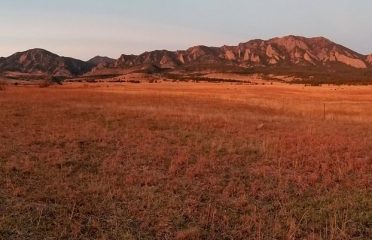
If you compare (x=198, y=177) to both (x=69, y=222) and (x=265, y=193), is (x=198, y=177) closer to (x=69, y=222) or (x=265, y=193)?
(x=265, y=193)

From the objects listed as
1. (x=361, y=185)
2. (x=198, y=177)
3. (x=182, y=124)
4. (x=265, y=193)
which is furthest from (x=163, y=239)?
(x=182, y=124)

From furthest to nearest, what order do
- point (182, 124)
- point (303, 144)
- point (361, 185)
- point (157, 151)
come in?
point (182, 124)
point (303, 144)
point (157, 151)
point (361, 185)

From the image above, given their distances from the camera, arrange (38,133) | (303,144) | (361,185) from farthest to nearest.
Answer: (38,133)
(303,144)
(361,185)

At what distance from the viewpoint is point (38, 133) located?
21.6m

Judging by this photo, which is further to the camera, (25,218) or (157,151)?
(157,151)

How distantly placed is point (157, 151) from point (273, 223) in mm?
8281

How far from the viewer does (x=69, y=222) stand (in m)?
9.08

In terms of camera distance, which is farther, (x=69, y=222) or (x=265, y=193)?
(x=265, y=193)

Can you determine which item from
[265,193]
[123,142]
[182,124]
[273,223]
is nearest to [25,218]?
[273,223]

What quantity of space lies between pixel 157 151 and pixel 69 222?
8.18m

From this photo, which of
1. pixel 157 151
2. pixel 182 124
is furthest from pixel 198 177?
pixel 182 124

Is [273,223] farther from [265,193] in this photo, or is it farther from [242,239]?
[265,193]

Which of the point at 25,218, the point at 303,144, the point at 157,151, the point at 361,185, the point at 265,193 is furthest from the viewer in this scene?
the point at 303,144

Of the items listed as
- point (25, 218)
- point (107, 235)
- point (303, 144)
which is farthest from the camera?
point (303, 144)
